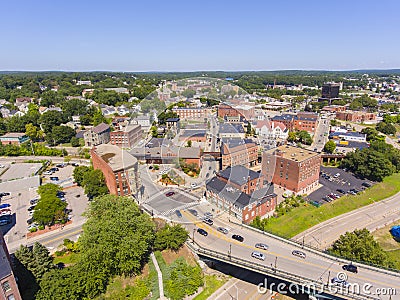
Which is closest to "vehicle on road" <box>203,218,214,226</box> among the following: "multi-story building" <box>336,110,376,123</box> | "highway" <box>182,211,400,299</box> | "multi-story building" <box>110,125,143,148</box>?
"highway" <box>182,211,400,299</box>

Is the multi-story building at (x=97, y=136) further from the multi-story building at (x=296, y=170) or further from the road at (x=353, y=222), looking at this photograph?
the road at (x=353, y=222)

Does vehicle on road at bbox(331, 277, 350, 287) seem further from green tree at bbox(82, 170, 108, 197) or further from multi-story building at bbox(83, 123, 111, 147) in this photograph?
multi-story building at bbox(83, 123, 111, 147)

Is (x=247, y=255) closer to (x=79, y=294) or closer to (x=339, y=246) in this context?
(x=339, y=246)

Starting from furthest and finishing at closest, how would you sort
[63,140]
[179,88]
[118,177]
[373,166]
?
[63,140], [373,166], [118,177], [179,88]

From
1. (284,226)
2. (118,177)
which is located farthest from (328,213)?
(118,177)

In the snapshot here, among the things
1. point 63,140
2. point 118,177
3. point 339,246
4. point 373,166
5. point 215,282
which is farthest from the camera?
point 63,140

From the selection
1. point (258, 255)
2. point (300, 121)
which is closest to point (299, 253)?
point (258, 255)

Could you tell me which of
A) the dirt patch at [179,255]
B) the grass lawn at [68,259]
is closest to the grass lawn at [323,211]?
the dirt patch at [179,255]
